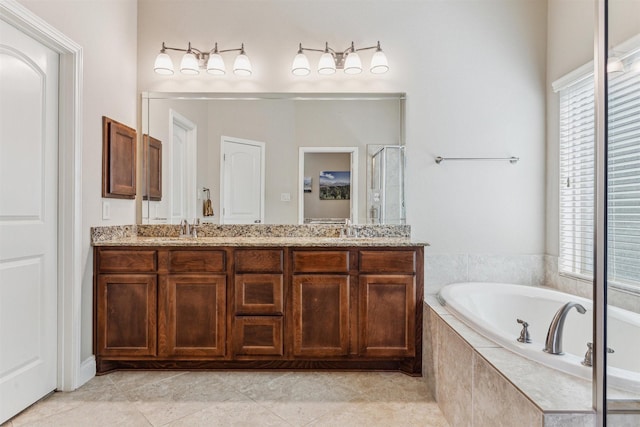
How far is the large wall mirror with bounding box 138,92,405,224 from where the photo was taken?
2785 millimetres

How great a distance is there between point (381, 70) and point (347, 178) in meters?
0.84

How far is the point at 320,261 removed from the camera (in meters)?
2.32

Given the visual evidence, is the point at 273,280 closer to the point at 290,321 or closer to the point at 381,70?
the point at 290,321

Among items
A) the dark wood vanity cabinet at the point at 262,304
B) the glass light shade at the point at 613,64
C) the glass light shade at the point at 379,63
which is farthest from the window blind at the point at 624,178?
the glass light shade at the point at 379,63

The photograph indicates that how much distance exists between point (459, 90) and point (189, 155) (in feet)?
6.98

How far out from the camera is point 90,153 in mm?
2230

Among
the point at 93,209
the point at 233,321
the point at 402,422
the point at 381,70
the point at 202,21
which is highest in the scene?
the point at 202,21

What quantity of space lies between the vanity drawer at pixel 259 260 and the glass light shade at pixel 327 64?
1393 mm

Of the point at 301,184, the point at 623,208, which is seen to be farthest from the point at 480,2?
the point at 623,208

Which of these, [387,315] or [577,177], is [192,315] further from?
[577,177]

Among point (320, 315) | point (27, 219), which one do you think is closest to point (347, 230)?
point (320, 315)

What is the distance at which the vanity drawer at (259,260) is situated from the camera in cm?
231

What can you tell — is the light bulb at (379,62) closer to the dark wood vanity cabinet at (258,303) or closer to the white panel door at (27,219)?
the dark wood vanity cabinet at (258,303)

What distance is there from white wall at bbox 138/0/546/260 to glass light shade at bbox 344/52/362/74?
0.40 feet
